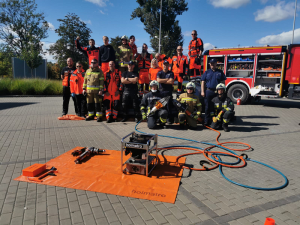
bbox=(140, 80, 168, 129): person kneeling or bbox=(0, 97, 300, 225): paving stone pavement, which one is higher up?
bbox=(140, 80, 168, 129): person kneeling

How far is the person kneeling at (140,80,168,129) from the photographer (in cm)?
707

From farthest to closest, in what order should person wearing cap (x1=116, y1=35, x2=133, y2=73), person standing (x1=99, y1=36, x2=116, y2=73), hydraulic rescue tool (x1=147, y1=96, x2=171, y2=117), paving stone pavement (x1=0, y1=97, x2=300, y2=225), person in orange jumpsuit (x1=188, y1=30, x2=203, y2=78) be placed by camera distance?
person in orange jumpsuit (x1=188, y1=30, x2=203, y2=78), person standing (x1=99, y1=36, x2=116, y2=73), person wearing cap (x1=116, y1=35, x2=133, y2=73), hydraulic rescue tool (x1=147, y1=96, x2=171, y2=117), paving stone pavement (x1=0, y1=97, x2=300, y2=225)

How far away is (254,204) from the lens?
2.94 meters

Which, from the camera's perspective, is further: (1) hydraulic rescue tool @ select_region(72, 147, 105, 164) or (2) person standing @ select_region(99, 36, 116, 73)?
(2) person standing @ select_region(99, 36, 116, 73)

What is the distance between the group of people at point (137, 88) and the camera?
721cm

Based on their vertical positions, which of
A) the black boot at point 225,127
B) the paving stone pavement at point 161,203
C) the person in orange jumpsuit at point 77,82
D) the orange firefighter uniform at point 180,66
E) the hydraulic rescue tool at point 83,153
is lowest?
the paving stone pavement at point 161,203

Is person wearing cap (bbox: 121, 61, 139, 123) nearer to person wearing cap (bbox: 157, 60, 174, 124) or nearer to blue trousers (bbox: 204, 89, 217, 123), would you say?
person wearing cap (bbox: 157, 60, 174, 124)

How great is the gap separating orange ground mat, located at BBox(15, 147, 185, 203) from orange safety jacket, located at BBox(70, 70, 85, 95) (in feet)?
14.2

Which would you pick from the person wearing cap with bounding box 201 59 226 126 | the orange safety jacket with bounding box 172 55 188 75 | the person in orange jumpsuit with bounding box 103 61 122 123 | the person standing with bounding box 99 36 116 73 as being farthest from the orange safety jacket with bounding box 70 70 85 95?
the person wearing cap with bounding box 201 59 226 126

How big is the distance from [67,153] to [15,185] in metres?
1.43

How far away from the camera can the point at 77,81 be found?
323 inches

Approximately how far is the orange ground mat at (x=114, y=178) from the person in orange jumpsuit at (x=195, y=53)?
632 cm

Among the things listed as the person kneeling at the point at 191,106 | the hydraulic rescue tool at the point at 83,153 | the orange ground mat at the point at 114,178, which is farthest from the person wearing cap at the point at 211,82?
the hydraulic rescue tool at the point at 83,153

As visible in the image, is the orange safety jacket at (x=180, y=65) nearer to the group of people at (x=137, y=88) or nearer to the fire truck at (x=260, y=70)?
the group of people at (x=137, y=88)
